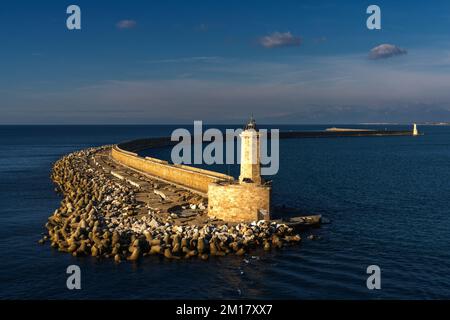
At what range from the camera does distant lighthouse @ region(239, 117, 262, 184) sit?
31.0 metres

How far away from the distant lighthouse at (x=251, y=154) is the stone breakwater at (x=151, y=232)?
338cm

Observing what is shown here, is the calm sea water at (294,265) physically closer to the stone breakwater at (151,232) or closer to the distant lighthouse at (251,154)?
the stone breakwater at (151,232)

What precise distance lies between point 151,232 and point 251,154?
843 centimetres

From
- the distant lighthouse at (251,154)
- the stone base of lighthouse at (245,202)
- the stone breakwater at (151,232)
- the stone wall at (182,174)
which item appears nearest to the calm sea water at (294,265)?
the stone breakwater at (151,232)

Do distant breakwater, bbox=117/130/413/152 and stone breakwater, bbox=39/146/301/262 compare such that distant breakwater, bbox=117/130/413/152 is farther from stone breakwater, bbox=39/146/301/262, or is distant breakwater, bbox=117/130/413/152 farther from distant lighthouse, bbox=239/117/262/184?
distant lighthouse, bbox=239/117/262/184

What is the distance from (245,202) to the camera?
98.0 feet

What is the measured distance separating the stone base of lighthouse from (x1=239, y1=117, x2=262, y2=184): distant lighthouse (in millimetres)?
1182

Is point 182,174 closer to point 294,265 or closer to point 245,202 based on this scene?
point 245,202

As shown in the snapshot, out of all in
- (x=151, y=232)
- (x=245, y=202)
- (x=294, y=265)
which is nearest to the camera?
(x=294, y=265)

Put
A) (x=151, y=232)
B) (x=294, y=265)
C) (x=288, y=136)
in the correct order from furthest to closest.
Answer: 1. (x=288, y=136)
2. (x=151, y=232)
3. (x=294, y=265)

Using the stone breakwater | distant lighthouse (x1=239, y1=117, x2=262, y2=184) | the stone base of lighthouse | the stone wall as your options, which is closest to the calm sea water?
the stone breakwater

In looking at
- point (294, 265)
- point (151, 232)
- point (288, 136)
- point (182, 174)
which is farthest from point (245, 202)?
point (288, 136)

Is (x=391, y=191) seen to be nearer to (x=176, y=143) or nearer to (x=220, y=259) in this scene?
(x=220, y=259)

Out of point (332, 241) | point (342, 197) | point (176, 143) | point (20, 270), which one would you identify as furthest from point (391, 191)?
point (176, 143)
